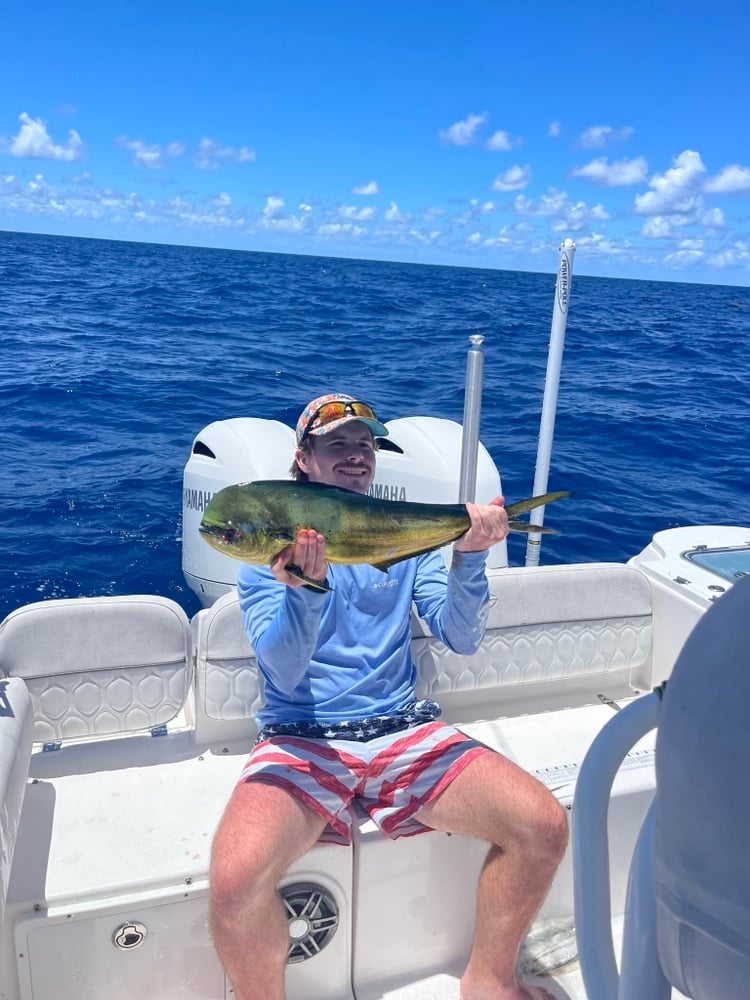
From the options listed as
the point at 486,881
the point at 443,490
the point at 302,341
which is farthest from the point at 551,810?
the point at 302,341

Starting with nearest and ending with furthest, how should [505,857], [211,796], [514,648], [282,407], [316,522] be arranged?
[316,522] → [505,857] → [211,796] → [514,648] → [282,407]

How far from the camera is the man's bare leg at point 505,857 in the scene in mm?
2031

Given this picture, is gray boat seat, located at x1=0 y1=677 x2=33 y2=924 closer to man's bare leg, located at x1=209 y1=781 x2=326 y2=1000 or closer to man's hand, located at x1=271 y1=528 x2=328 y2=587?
man's bare leg, located at x1=209 y1=781 x2=326 y2=1000

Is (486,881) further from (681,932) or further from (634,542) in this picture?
(634,542)

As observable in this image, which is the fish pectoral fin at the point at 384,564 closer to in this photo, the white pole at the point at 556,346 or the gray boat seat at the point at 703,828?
the gray boat seat at the point at 703,828

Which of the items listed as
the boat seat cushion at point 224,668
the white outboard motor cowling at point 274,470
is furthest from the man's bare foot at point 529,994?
the white outboard motor cowling at point 274,470

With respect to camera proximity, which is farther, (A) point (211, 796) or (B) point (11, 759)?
(A) point (211, 796)

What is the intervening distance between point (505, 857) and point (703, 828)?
4.51 ft

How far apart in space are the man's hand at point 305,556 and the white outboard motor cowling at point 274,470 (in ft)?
7.05

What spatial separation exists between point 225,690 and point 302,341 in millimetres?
16088

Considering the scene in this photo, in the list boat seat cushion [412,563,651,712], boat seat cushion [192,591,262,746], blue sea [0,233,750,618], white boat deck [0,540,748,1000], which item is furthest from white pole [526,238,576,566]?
blue sea [0,233,750,618]

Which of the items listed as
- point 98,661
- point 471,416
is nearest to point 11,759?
point 98,661

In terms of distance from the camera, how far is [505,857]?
2.06m

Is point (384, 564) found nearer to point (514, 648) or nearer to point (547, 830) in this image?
point (547, 830)
